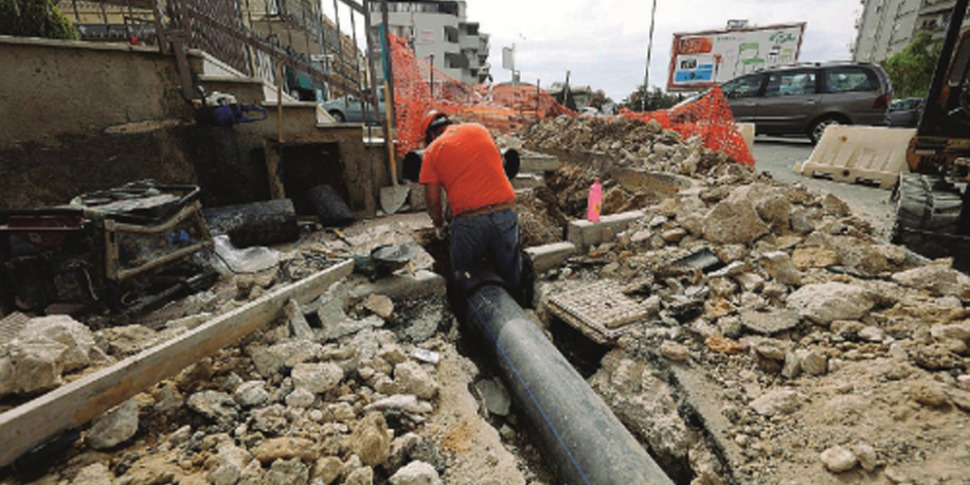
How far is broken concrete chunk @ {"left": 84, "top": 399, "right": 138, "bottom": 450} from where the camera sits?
148 centimetres

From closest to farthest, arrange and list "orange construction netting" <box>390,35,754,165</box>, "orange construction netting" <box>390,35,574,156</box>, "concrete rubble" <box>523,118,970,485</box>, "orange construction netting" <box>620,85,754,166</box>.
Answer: "concrete rubble" <box>523,118,970,485</box>, "orange construction netting" <box>620,85,754,166</box>, "orange construction netting" <box>390,35,754,165</box>, "orange construction netting" <box>390,35,574,156</box>

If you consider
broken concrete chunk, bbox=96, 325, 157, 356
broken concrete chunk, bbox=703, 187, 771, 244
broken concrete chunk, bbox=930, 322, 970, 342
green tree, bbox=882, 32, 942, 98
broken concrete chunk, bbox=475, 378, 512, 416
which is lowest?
broken concrete chunk, bbox=475, 378, 512, 416

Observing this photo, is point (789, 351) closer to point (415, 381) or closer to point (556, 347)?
point (556, 347)

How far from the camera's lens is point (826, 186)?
18.9 feet

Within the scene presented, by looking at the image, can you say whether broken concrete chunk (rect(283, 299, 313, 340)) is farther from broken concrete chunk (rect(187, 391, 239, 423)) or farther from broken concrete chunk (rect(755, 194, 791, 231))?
broken concrete chunk (rect(755, 194, 791, 231))

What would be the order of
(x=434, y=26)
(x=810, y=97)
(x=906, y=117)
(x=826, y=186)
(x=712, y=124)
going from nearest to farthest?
(x=826, y=186)
(x=712, y=124)
(x=810, y=97)
(x=906, y=117)
(x=434, y=26)

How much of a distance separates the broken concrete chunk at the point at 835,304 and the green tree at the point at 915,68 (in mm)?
33640

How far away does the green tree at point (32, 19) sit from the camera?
12.4 ft

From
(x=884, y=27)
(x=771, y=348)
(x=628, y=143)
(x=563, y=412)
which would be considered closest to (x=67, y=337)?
(x=563, y=412)

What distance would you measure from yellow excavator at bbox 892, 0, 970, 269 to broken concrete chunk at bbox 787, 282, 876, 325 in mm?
1605

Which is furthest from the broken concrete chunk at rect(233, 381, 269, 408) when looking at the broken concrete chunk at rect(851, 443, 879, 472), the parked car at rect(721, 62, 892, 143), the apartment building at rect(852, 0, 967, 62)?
the apartment building at rect(852, 0, 967, 62)

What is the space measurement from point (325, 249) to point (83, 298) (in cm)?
175

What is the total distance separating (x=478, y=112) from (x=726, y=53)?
63.9 ft

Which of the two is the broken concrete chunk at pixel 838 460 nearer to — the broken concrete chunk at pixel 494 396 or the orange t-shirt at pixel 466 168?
the broken concrete chunk at pixel 494 396
